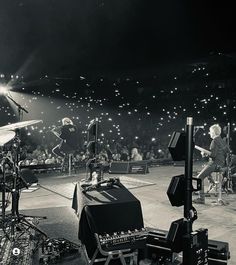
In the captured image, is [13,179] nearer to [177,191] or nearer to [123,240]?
[123,240]

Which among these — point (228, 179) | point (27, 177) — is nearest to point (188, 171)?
point (27, 177)

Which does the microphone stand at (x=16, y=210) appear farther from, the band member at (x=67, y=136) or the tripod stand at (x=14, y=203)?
the band member at (x=67, y=136)

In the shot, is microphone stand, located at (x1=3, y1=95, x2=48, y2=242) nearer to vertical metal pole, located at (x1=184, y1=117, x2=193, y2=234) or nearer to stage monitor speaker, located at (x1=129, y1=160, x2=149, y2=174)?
vertical metal pole, located at (x1=184, y1=117, x2=193, y2=234)

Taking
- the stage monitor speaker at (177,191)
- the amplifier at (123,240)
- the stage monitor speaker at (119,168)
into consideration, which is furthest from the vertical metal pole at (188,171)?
the stage monitor speaker at (119,168)

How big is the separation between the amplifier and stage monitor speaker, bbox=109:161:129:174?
288 inches

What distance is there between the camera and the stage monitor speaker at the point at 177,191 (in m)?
3.18

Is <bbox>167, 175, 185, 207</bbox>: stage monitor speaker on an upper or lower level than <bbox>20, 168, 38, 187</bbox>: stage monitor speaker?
upper

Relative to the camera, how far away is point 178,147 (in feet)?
10.8

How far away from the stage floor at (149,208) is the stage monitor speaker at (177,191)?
1380 mm

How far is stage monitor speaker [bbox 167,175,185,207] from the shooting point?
Answer: 3.18 metres

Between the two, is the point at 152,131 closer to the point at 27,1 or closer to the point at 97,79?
the point at 97,79

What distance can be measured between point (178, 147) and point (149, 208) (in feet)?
11.7

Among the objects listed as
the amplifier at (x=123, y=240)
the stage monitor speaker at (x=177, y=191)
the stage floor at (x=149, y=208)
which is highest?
the stage monitor speaker at (x=177, y=191)

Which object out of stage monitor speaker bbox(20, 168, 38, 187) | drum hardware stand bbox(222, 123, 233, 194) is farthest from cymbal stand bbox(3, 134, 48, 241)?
drum hardware stand bbox(222, 123, 233, 194)
